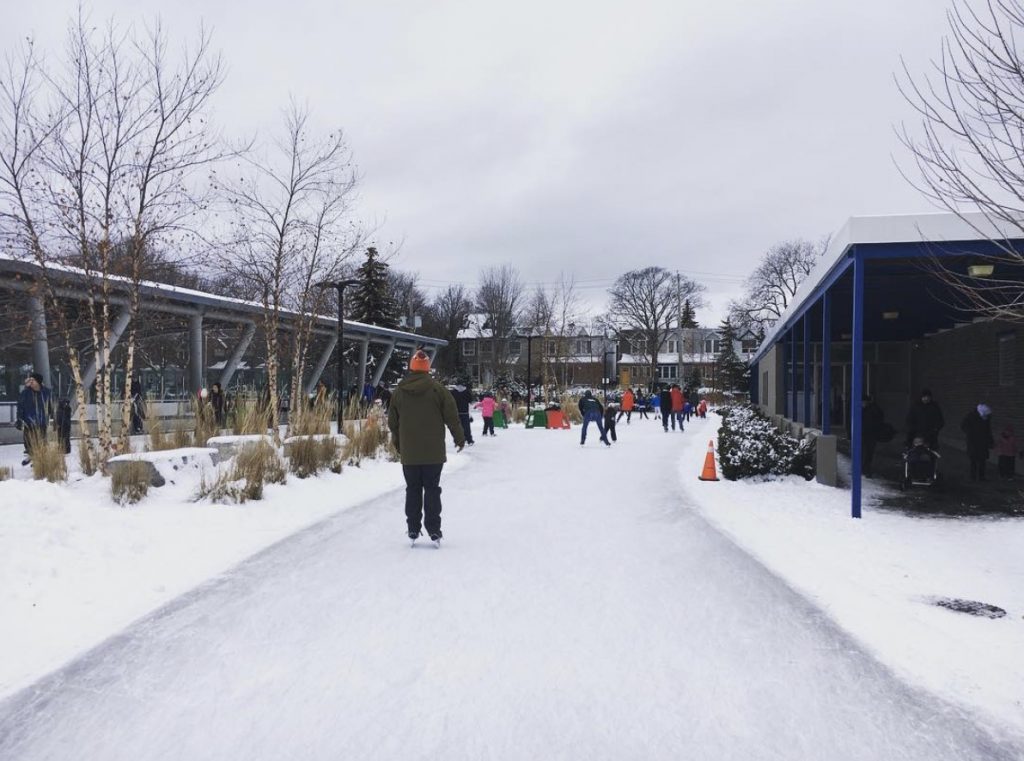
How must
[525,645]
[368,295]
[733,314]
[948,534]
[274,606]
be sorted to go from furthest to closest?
[733,314], [368,295], [948,534], [274,606], [525,645]

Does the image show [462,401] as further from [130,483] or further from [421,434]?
[421,434]

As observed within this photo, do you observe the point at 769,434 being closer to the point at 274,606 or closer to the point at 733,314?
the point at 274,606

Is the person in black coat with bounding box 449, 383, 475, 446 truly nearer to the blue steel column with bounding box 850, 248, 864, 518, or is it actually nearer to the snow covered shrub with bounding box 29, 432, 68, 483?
the snow covered shrub with bounding box 29, 432, 68, 483

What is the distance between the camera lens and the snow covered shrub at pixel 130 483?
8.21 metres

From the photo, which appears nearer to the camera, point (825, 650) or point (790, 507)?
point (825, 650)

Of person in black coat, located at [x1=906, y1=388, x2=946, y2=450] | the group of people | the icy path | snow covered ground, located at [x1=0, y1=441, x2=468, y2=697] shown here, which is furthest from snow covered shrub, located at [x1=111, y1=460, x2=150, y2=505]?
person in black coat, located at [x1=906, y1=388, x2=946, y2=450]

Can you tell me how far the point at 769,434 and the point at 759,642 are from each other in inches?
328

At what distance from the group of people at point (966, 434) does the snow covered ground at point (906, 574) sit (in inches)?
91.4

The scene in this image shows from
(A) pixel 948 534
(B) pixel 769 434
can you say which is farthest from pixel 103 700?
(B) pixel 769 434

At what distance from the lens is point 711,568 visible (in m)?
6.48

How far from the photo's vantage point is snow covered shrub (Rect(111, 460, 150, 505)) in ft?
26.9

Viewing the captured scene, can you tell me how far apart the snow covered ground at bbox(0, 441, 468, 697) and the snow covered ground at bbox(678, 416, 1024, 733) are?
480 centimetres

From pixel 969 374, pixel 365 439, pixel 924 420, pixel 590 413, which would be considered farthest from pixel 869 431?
pixel 365 439

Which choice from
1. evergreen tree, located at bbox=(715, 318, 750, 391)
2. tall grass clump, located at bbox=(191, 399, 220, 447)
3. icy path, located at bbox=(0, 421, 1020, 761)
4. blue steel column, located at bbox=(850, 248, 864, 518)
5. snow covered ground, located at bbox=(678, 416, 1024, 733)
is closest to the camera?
icy path, located at bbox=(0, 421, 1020, 761)
